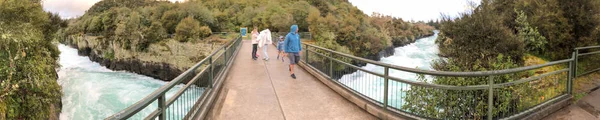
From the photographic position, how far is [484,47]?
8.00 meters

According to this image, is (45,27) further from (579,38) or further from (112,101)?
(579,38)

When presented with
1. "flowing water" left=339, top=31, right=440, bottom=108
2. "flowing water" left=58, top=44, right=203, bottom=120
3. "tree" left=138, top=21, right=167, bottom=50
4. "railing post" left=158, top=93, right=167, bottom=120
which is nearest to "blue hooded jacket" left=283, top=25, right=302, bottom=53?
"flowing water" left=339, top=31, right=440, bottom=108

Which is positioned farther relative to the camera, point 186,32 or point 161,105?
point 186,32

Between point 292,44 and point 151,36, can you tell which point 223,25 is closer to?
point 151,36

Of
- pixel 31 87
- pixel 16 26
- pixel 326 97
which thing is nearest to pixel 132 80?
pixel 16 26

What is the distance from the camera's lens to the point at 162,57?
41.7m

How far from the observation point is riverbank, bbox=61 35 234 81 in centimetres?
3980

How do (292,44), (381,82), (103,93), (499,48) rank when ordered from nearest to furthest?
(499,48), (292,44), (381,82), (103,93)

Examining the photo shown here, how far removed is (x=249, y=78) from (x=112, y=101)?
70.7ft

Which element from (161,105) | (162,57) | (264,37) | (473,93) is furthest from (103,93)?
(473,93)

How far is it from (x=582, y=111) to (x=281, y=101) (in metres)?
5.98

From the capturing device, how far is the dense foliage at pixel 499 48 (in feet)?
19.7

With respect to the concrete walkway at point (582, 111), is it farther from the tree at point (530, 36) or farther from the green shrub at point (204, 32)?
the green shrub at point (204, 32)

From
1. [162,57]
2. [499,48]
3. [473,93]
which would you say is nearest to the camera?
[473,93]
